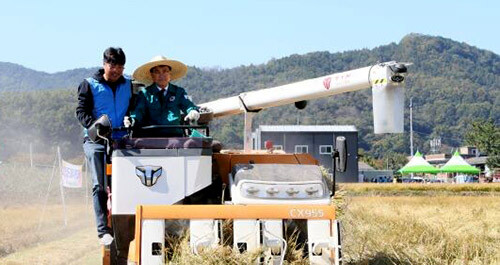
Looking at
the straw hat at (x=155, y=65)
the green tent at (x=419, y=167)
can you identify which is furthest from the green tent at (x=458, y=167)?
the straw hat at (x=155, y=65)

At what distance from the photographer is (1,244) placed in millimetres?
14438

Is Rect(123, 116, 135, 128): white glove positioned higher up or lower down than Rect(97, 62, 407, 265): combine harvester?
higher up

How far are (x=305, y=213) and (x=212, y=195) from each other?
148 cm

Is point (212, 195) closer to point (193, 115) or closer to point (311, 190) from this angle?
point (193, 115)

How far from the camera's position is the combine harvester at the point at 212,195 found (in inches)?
254

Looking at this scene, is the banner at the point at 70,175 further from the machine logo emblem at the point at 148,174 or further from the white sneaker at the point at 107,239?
the machine logo emblem at the point at 148,174

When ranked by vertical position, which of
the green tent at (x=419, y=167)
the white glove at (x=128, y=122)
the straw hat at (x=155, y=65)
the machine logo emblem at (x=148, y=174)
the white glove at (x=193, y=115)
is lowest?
the green tent at (x=419, y=167)

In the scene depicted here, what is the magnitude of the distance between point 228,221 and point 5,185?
31.4 metres

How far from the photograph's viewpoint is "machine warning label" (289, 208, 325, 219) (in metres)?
6.46

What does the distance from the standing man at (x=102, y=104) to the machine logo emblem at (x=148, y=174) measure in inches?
42.4

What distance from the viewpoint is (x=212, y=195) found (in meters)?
7.70

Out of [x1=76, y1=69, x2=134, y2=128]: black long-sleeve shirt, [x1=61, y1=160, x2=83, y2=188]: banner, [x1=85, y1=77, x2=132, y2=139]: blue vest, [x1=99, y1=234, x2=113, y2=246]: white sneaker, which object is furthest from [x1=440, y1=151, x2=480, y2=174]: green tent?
[x1=99, y1=234, x2=113, y2=246]: white sneaker

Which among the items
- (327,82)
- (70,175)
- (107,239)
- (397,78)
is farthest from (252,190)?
(70,175)

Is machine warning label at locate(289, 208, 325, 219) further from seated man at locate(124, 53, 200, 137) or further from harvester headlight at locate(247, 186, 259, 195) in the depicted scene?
seated man at locate(124, 53, 200, 137)
